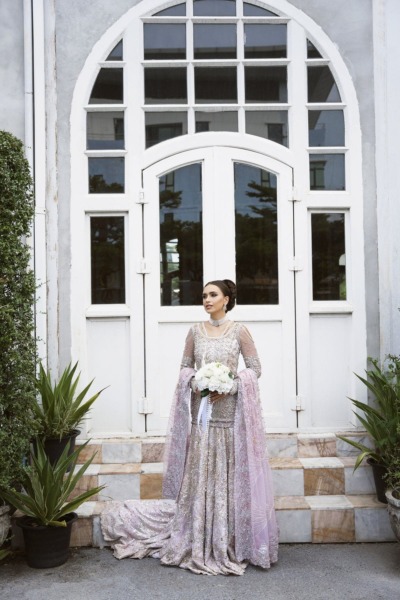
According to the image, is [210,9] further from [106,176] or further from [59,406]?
[59,406]

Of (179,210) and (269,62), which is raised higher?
(269,62)

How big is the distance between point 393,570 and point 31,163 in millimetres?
4068

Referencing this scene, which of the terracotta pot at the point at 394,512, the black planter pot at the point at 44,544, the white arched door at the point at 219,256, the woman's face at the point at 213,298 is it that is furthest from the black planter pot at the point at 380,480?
the black planter pot at the point at 44,544

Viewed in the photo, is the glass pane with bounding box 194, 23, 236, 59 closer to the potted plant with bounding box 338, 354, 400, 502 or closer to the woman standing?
the woman standing

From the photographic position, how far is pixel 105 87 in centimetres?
520

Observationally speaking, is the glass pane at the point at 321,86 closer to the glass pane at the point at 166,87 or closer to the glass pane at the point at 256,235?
the glass pane at the point at 256,235

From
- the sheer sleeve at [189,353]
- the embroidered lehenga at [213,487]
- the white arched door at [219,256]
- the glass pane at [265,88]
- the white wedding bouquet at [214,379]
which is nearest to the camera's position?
the white wedding bouquet at [214,379]

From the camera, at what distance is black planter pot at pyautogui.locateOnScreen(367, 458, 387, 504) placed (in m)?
4.40

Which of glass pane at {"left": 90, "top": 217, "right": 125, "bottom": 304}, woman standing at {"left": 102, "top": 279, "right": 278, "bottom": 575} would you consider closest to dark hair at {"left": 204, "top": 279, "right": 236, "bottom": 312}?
woman standing at {"left": 102, "top": 279, "right": 278, "bottom": 575}

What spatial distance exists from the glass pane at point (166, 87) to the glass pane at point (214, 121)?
8.4 inches

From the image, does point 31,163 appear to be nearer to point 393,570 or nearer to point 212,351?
point 212,351

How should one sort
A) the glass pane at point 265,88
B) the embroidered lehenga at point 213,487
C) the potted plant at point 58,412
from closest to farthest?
the embroidered lehenga at point 213,487 → the potted plant at point 58,412 → the glass pane at point 265,88

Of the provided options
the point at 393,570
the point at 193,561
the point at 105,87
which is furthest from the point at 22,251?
the point at 393,570

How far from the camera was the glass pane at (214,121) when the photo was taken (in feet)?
17.1
